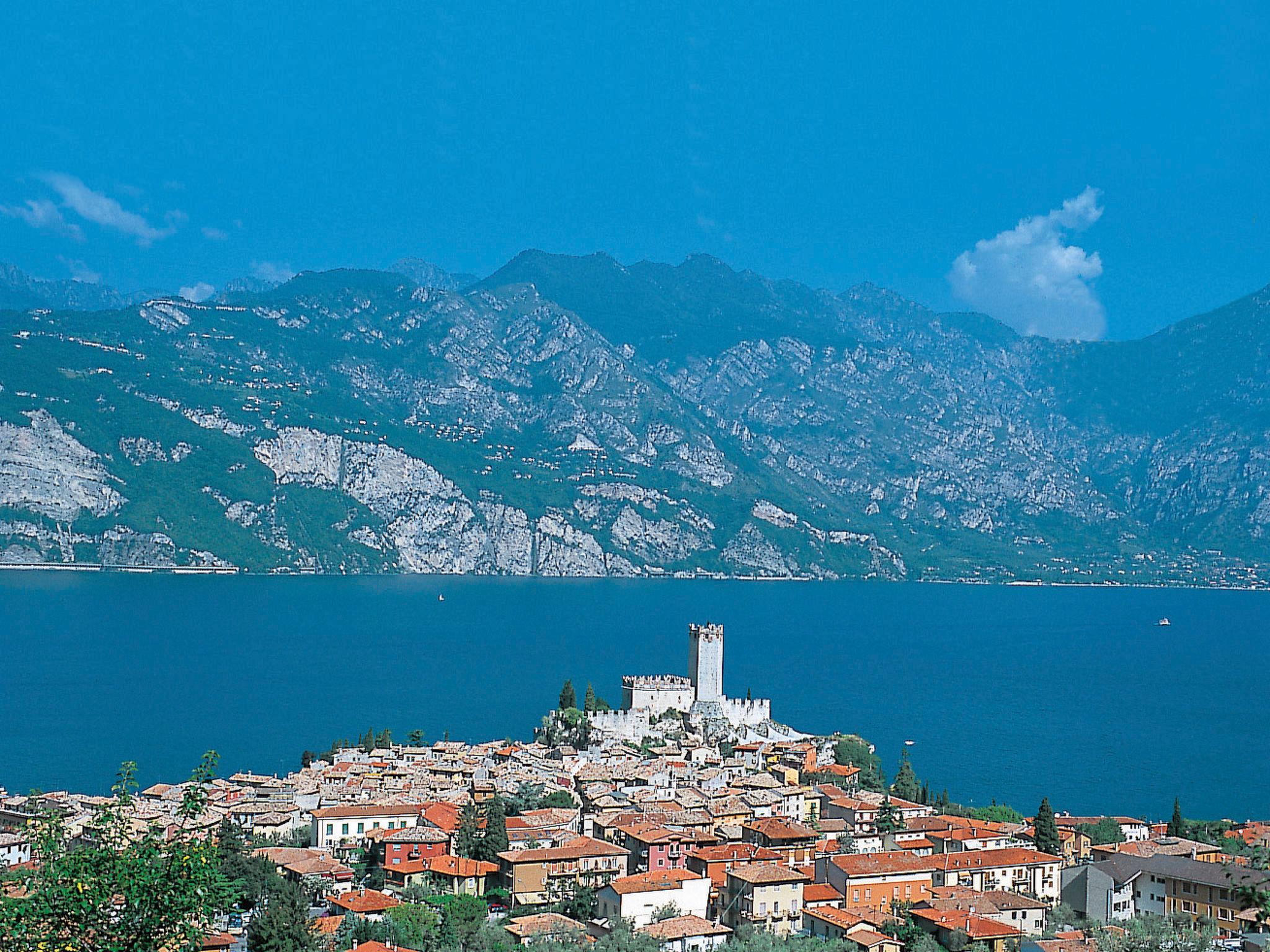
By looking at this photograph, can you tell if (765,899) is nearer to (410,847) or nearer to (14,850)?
(410,847)

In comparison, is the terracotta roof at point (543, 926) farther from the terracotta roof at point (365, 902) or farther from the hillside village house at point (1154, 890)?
the hillside village house at point (1154, 890)

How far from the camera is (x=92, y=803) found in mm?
46062

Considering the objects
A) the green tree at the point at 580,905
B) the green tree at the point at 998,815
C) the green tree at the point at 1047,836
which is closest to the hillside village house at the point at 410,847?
the green tree at the point at 580,905

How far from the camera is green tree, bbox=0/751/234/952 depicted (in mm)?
12625

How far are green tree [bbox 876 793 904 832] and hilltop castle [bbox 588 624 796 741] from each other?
20699 mm

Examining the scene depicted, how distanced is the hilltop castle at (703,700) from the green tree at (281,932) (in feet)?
128

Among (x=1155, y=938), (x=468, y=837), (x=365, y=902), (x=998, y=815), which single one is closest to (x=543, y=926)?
(x=365, y=902)

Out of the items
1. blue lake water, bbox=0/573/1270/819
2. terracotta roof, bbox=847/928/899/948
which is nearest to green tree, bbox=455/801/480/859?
terracotta roof, bbox=847/928/899/948

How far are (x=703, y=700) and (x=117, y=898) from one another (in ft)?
190

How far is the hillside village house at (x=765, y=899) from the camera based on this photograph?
32.8m

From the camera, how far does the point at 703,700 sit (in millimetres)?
70000

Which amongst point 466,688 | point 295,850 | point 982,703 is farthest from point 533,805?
point 982,703

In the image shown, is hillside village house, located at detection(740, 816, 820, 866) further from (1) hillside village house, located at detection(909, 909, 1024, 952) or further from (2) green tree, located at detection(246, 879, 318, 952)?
(2) green tree, located at detection(246, 879, 318, 952)

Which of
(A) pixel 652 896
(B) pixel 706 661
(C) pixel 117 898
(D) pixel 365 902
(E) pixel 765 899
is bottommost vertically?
(D) pixel 365 902
